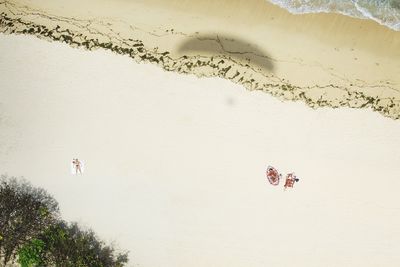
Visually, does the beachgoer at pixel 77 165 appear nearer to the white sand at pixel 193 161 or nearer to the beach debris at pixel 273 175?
the white sand at pixel 193 161

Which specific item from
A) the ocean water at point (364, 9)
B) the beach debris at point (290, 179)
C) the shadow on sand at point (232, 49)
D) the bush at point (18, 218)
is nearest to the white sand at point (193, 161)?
the beach debris at point (290, 179)

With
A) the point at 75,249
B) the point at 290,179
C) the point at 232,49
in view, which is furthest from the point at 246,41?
the point at 75,249

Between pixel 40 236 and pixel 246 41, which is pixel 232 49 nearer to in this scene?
pixel 246 41

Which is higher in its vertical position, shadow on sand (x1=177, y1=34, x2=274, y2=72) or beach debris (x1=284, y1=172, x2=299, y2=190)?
shadow on sand (x1=177, y1=34, x2=274, y2=72)

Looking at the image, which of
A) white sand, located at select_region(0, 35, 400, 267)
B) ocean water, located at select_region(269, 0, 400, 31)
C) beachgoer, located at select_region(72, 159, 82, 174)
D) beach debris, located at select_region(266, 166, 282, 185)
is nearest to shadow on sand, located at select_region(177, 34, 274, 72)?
white sand, located at select_region(0, 35, 400, 267)

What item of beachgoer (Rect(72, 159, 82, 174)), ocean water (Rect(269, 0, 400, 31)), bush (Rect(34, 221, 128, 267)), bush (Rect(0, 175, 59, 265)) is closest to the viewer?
ocean water (Rect(269, 0, 400, 31))

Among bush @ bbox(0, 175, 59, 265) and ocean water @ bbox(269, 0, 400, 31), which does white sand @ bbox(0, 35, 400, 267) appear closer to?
bush @ bbox(0, 175, 59, 265)

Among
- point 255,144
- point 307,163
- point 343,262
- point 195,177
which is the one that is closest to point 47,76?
point 195,177
